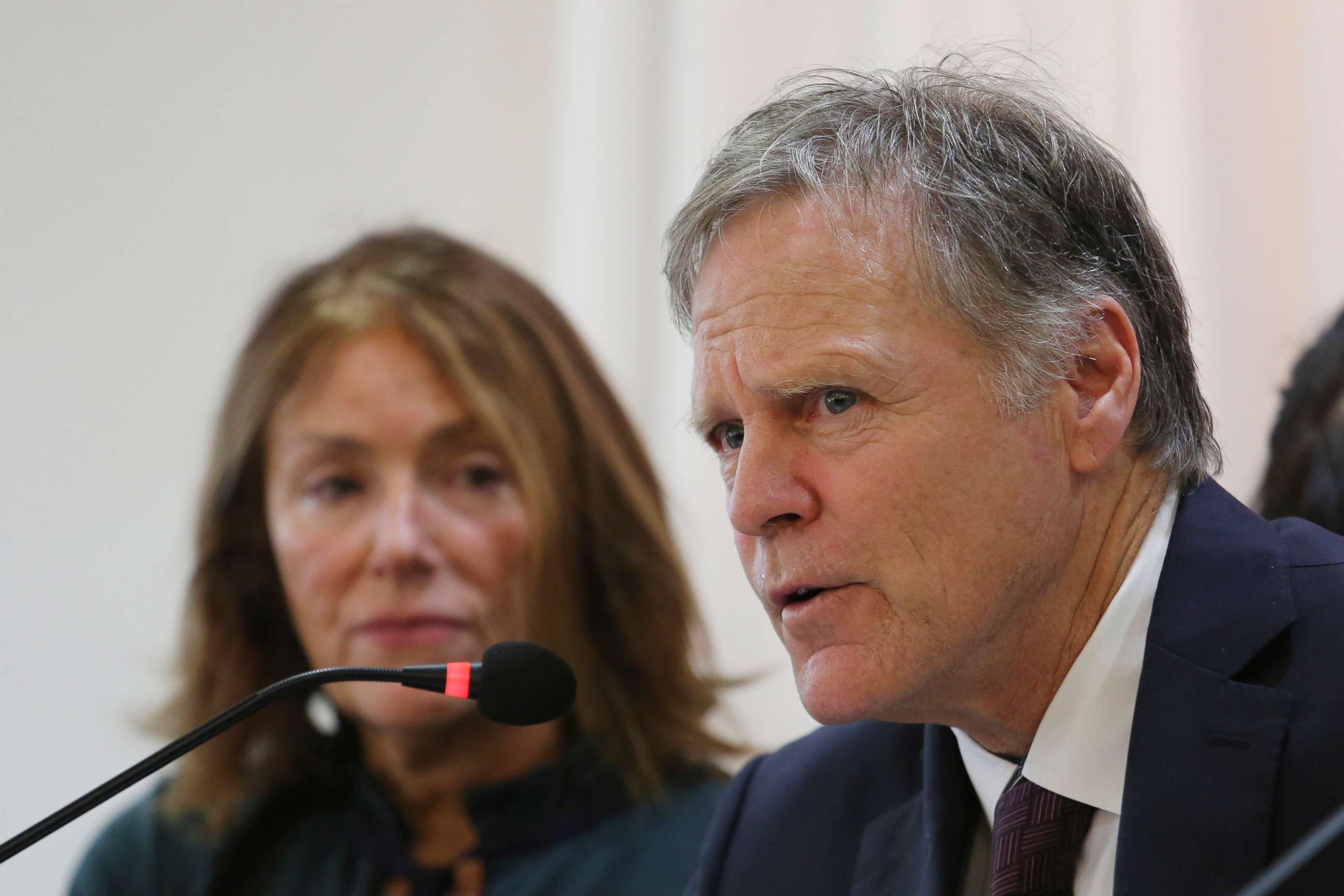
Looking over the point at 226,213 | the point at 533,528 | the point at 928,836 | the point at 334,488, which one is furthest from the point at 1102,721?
the point at 226,213

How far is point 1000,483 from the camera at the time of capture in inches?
54.7

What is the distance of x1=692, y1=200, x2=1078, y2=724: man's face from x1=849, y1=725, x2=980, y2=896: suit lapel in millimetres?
170

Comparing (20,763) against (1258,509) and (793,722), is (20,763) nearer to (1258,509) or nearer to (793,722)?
(793,722)

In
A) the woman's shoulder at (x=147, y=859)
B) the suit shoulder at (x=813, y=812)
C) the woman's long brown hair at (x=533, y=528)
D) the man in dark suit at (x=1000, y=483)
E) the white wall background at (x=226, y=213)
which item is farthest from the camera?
the white wall background at (x=226, y=213)

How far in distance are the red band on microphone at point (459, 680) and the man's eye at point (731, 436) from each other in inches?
15.7

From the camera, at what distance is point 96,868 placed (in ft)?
→ 8.27

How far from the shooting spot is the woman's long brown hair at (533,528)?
2359 mm

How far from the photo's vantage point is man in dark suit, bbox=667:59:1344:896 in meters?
1.37

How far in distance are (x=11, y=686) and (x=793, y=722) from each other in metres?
1.83

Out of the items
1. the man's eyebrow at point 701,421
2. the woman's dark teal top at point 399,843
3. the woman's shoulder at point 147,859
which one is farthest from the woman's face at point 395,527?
the man's eyebrow at point 701,421

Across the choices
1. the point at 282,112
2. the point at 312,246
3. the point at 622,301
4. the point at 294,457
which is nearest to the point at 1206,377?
the point at 622,301

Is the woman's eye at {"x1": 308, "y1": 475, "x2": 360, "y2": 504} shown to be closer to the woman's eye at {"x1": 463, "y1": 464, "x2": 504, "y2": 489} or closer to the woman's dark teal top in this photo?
the woman's eye at {"x1": 463, "y1": 464, "x2": 504, "y2": 489}

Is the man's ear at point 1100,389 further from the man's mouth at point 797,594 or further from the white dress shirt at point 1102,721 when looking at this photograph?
the man's mouth at point 797,594

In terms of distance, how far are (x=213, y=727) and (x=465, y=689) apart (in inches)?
9.5
